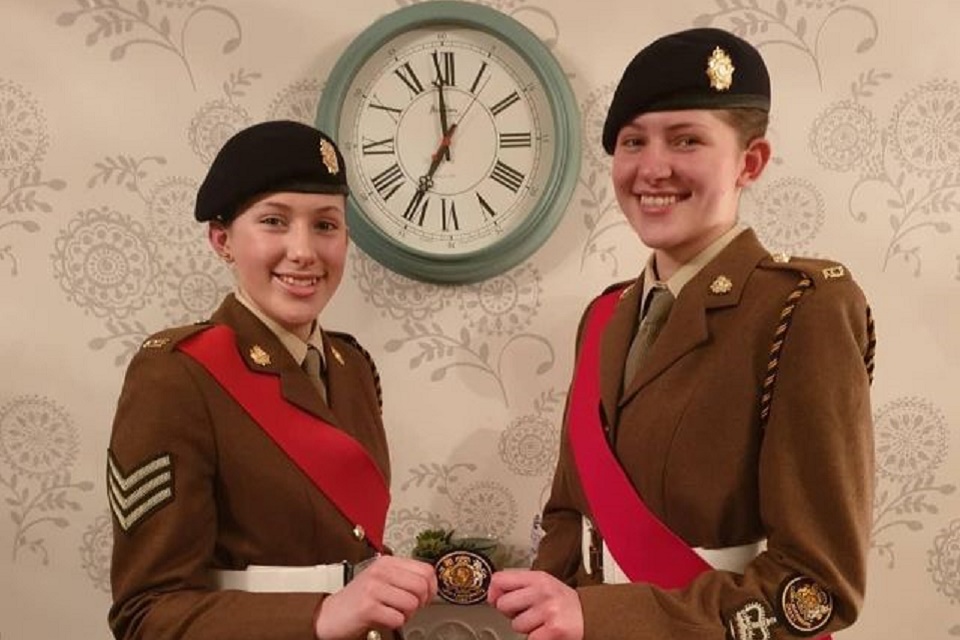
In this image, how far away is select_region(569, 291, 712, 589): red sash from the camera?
3.86 feet

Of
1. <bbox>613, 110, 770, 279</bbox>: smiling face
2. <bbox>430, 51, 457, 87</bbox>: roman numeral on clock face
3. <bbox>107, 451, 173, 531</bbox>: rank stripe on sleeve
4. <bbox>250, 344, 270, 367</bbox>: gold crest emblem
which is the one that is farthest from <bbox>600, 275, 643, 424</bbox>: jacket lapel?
<bbox>430, 51, 457, 87</bbox>: roman numeral on clock face

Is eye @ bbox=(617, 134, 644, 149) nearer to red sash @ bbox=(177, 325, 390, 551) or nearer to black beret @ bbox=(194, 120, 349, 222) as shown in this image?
black beret @ bbox=(194, 120, 349, 222)

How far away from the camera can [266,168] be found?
4.24 ft

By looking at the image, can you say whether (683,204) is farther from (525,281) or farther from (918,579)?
(918,579)

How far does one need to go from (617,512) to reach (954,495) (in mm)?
1004

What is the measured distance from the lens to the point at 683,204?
1.24 m

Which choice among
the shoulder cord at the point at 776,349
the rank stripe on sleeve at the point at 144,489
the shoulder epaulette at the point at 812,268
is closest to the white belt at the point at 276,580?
the rank stripe on sleeve at the point at 144,489

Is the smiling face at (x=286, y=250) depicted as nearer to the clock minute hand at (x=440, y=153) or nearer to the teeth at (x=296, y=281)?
the teeth at (x=296, y=281)

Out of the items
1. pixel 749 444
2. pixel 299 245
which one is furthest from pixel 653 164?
pixel 299 245

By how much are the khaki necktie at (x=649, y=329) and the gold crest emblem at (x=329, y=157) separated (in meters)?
0.47

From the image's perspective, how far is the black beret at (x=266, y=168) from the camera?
51.0 inches

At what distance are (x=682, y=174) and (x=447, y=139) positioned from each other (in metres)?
0.75

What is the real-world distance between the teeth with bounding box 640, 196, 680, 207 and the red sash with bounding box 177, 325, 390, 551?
1.67 ft

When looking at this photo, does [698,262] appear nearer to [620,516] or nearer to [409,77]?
[620,516]
